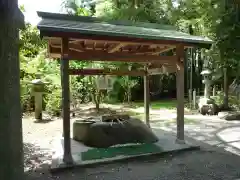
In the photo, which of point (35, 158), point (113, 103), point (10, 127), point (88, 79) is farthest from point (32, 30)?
point (113, 103)

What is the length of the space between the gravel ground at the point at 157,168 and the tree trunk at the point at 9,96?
310cm

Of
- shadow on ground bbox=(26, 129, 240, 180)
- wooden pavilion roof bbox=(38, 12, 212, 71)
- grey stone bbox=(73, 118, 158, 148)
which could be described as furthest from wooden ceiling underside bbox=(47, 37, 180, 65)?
shadow on ground bbox=(26, 129, 240, 180)

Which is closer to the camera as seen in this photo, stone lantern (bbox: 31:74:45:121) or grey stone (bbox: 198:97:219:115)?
stone lantern (bbox: 31:74:45:121)

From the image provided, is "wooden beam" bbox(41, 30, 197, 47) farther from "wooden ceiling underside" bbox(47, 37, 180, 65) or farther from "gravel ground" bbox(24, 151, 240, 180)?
"gravel ground" bbox(24, 151, 240, 180)

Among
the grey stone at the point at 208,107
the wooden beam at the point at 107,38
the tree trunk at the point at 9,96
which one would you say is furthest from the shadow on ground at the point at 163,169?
the grey stone at the point at 208,107

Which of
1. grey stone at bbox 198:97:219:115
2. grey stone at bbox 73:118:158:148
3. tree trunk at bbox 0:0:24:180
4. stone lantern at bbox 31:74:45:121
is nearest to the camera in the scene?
tree trunk at bbox 0:0:24:180

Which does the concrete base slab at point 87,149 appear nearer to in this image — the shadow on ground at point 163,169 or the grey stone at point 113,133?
the shadow on ground at point 163,169

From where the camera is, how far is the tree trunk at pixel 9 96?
1.20 meters

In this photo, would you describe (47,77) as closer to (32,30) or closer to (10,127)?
(32,30)

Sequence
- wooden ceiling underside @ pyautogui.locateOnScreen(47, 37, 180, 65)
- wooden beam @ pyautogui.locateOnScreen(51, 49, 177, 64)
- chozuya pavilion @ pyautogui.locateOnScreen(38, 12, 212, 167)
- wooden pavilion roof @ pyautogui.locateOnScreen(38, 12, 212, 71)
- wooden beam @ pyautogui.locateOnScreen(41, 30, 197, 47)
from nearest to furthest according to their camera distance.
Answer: wooden beam @ pyautogui.locateOnScreen(41, 30, 197, 47) < wooden pavilion roof @ pyautogui.locateOnScreen(38, 12, 212, 71) < chozuya pavilion @ pyautogui.locateOnScreen(38, 12, 212, 167) < wooden beam @ pyautogui.locateOnScreen(51, 49, 177, 64) < wooden ceiling underside @ pyautogui.locateOnScreen(47, 37, 180, 65)

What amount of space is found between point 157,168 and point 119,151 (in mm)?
1149

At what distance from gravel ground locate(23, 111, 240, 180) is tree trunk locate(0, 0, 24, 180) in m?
3.10

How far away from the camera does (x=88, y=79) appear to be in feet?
41.7

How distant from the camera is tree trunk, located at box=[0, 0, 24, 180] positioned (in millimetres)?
1205
